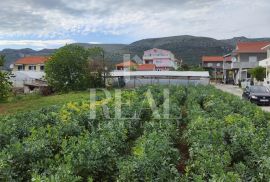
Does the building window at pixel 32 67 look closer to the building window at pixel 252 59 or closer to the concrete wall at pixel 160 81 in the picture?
the concrete wall at pixel 160 81

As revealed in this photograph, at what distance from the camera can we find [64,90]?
43500mm

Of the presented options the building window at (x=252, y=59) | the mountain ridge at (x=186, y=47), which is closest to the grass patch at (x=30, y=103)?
the building window at (x=252, y=59)

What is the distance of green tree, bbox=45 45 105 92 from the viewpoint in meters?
43.5

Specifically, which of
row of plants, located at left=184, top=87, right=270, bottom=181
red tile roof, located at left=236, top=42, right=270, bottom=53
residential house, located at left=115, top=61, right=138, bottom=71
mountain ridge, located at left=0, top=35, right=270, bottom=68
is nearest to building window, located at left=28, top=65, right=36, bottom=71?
residential house, located at left=115, top=61, right=138, bottom=71

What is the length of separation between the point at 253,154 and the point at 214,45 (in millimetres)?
140061

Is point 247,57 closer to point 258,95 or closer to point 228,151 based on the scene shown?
point 258,95

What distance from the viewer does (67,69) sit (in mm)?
43844

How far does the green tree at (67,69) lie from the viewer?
143 ft

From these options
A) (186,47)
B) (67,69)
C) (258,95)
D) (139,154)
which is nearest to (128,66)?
(67,69)

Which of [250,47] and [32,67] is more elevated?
[250,47]

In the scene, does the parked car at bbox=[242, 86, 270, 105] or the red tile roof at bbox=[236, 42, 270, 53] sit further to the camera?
the red tile roof at bbox=[236, 42, 270, 53]

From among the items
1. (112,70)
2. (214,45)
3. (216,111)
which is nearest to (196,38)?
(214,45)

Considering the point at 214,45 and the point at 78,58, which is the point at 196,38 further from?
the point at 78,58

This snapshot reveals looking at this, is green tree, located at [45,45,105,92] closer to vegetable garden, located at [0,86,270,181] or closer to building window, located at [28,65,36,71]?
building window, located at [28,65,36,71]
